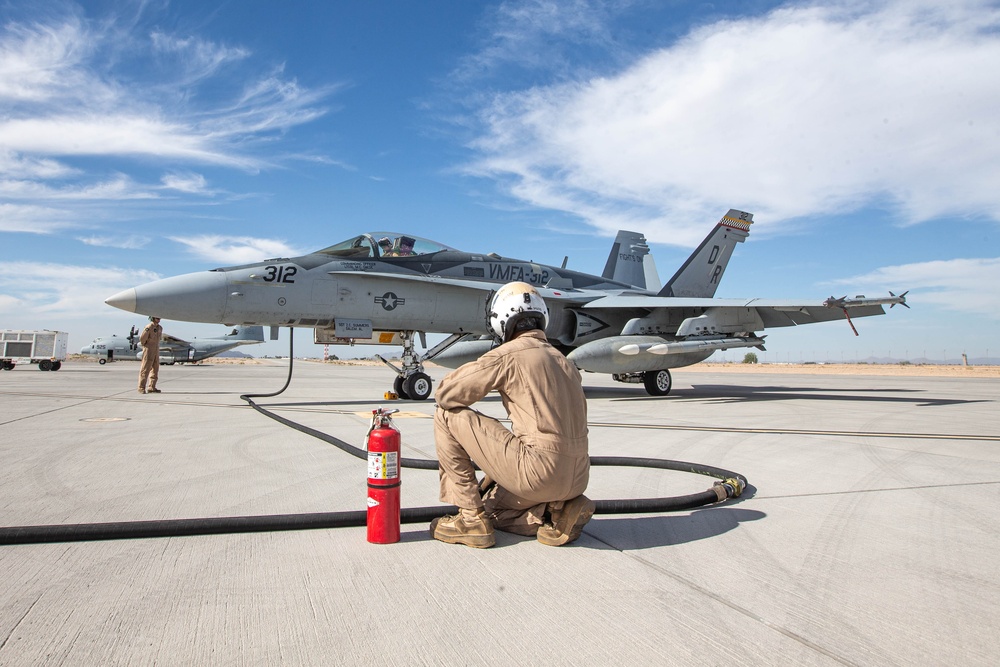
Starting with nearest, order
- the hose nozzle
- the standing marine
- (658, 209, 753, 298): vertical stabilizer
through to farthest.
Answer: the hose nozzle, the standing marine, (658, 209, 753, 298): vertical stabilizer

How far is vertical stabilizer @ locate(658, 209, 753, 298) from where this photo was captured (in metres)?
16.0

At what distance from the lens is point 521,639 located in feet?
6.62

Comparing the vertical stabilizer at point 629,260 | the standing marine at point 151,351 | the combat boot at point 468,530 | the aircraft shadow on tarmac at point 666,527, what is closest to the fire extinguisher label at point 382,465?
the combat boot at point 468,530

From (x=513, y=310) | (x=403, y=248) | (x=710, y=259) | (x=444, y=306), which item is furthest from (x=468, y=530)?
(x=710, y=259)

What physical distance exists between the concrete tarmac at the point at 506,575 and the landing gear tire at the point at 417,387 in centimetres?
619

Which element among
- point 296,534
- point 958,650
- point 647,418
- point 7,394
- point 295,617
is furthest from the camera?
point 7,394

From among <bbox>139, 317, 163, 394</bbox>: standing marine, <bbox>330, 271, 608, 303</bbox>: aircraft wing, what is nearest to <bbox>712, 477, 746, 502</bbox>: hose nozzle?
<bbox>330, 271, 608, 303</bbox>: aircraft wing

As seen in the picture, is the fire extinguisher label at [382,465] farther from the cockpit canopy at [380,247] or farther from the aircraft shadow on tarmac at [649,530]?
the cockpit canopy at [380,247]

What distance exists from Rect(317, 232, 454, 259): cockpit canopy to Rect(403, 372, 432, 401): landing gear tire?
2414 millimetres

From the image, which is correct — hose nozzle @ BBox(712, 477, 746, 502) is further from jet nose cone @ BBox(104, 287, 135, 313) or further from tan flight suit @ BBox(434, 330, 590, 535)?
jet nose cone @ BBox(104, 287, 135, 313)

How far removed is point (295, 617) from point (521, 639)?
823mm

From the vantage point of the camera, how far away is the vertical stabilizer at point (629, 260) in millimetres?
22031

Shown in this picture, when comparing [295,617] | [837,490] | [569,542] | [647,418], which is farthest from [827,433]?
[295,617]

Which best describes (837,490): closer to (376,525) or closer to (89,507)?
(376,525)
